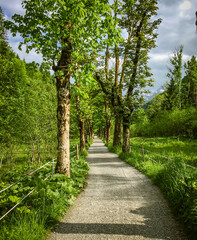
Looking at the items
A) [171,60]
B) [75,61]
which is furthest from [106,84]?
[171,60]

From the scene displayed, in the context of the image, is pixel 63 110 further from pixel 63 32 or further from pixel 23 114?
pixel 23 114

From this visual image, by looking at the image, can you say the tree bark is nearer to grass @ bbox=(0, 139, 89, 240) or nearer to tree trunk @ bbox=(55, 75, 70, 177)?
tree trunk @ bbox=(55, 75, 70, 177)

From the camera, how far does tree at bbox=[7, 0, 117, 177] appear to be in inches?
213

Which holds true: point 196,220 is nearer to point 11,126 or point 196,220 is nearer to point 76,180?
point 76,180

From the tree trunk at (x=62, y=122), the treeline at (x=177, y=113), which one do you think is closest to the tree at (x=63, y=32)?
the tree trunk at (x=62, y=122)

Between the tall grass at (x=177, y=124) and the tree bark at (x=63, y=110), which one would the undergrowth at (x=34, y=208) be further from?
the tall grass at (x=177, y=124)

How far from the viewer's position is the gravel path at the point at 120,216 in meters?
3.47

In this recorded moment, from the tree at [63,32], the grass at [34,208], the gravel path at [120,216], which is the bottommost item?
the gravel path at [120,216]

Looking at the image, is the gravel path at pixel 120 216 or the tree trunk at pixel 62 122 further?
the tree trunk at pixel 62 122

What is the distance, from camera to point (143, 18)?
13227 mm

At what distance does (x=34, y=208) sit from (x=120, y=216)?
2.20 meters

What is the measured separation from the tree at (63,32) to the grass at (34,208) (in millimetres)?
1299

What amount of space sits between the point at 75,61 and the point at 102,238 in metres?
5.51

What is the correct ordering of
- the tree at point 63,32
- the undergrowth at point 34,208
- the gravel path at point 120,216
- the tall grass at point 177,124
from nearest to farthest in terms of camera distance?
1. the undergrowth at point 34,208
2. the gravel path at point 120,216
3. the tree at point 63,32
4. the tall grass at point 177,124
